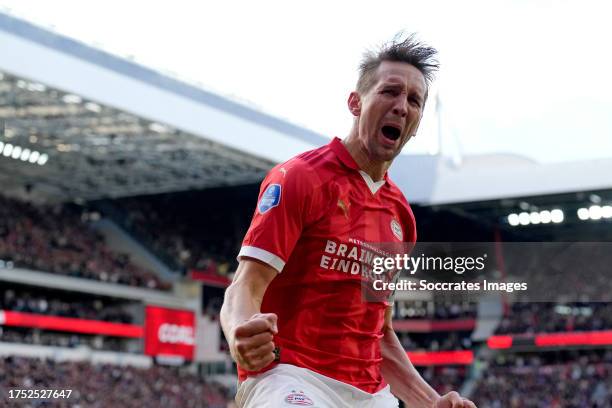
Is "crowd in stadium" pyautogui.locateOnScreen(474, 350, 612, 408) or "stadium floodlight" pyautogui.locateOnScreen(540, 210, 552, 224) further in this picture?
"stadium floodlight" pyautogui.locateOnScreen(540, 210, 552, 224)

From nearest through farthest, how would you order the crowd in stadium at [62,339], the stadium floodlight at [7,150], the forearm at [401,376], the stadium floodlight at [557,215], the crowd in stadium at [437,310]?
the forearm at [401,376] < the crowd in stadium at [62,339] < the stadium floodlight at [7,150] < the stadium floodlight at [557,215] < the crowd in stadium at [437,310]

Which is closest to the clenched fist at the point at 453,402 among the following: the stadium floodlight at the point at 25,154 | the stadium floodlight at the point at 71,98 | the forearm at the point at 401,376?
the forearm at the point at 401,376

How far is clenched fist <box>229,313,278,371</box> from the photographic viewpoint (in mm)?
2670

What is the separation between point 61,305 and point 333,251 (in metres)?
32.8

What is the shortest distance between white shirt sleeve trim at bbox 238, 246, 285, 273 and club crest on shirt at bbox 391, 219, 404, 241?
68cm

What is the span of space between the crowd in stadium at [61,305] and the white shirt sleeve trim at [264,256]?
101ft

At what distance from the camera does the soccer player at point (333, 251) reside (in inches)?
133

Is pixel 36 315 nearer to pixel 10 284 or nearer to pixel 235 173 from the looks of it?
pixel 10 284

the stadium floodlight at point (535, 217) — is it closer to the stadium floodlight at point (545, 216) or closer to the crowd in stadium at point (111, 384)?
the stadium floodlight at point (545, 216)

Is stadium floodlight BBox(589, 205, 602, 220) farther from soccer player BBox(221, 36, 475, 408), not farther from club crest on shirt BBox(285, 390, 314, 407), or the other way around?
club crest on shirt BBox(285, 390, 314, 407)

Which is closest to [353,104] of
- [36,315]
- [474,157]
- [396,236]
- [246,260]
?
[396,236]

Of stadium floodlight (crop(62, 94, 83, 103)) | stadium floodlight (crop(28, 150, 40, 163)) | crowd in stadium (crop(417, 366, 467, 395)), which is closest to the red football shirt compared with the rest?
stadium floodlight (crop(62, 94, 83, 103))

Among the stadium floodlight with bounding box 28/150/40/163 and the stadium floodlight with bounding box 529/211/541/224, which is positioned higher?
the stadium floodlight with bounding box 529/211/541/224

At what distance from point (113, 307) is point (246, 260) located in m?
36.3
